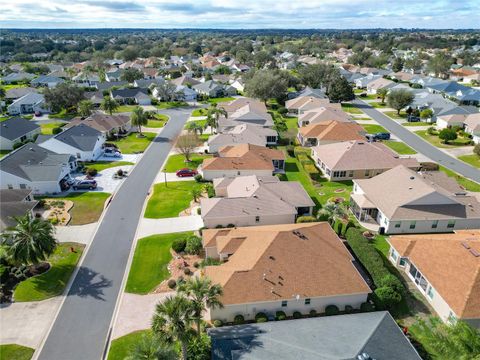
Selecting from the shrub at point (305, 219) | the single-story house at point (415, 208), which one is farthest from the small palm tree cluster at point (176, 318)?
the single-story house at point (415, 208)

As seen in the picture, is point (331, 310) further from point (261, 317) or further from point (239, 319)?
point (239, 319)

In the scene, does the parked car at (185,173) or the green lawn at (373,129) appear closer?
the parked car at (185,173)

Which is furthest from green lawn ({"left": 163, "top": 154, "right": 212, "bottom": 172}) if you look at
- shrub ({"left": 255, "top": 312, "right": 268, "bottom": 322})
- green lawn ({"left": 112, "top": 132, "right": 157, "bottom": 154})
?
shrub ({"left": 255, "top": 312, "right": 268, "bottom": 322})

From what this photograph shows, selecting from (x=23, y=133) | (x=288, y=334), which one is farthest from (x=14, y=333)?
(x=23, y=133)

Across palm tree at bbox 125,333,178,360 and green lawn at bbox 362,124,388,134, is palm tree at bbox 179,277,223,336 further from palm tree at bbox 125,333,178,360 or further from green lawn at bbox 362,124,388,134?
green lawn at bbox 362,124,388,134

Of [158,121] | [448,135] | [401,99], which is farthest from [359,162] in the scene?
[158,121]

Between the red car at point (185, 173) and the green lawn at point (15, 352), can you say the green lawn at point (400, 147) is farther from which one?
the green lawn at point (15, 352)
